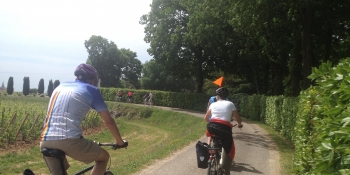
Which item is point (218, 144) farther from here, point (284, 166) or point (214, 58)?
point (214, 58)

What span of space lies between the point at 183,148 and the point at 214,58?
30.3 meters

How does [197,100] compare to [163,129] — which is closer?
[163,129]

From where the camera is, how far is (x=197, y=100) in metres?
41.7

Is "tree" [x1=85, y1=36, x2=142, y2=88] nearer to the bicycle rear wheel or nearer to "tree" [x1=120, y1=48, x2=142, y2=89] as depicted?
"tree" [x1=120, y1=48, x2=142, y2=89]

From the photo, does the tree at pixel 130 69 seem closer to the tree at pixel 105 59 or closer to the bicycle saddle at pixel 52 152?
the tree at pixel 105 59

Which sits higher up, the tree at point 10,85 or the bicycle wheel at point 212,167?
the tree at point 10,85

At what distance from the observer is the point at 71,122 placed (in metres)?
3.94

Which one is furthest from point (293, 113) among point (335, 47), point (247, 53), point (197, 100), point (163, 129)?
point (197, 100)

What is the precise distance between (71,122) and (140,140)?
74.1 feet

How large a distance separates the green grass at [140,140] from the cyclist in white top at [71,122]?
10.0ft

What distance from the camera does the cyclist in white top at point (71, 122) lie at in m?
3.90

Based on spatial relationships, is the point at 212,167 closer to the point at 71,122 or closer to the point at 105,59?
the point at 71,122

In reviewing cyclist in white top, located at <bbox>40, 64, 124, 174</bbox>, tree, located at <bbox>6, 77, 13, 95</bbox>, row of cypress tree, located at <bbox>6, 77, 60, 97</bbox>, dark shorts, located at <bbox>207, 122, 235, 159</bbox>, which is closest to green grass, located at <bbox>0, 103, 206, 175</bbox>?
dark shorts, located at <bbox>207, 122, 235, 159</bbox>

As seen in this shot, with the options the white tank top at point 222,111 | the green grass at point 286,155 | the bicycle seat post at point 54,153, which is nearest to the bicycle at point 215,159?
the white tank top at point 222,111
